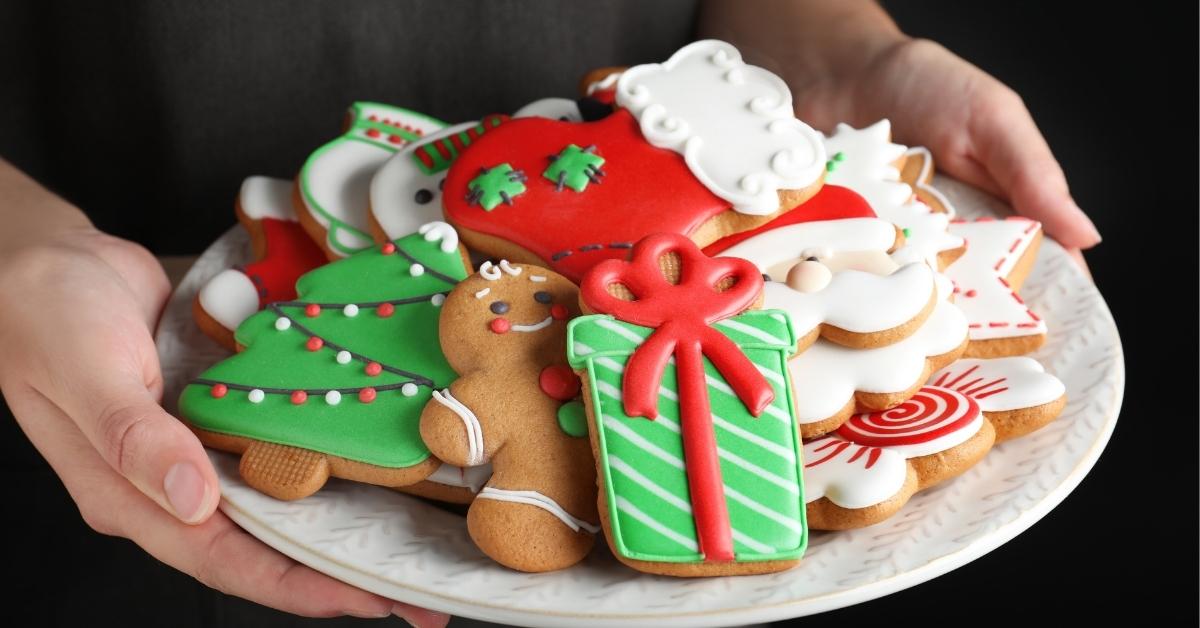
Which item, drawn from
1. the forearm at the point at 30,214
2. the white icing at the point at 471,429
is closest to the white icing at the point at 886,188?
the white icing at the point at 471,429

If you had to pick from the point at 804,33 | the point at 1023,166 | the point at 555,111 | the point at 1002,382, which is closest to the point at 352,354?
the point at 555,111

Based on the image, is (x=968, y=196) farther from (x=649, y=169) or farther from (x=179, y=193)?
(x=179, y=193)

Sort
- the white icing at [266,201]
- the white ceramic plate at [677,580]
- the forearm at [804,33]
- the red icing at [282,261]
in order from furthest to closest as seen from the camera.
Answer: the forearm at [804,33] → the white icing at [266,201] → the red icing at [282,261] → the white ceramic plate at [677,580]

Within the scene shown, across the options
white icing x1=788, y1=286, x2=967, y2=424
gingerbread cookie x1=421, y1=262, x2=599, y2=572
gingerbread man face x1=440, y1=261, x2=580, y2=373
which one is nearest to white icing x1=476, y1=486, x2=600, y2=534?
gingerbread cookie x1=421, y1=262, x2=599, y2=572

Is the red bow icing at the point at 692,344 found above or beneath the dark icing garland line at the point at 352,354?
above

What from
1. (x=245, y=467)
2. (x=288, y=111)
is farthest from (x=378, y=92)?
(x=245, y=467)

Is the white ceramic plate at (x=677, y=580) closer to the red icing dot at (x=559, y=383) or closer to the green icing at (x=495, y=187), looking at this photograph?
the red icing dot at (x=559, y=383)

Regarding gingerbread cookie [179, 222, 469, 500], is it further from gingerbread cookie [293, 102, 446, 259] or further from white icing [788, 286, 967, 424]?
white icing [788, 286, 967, 424]
